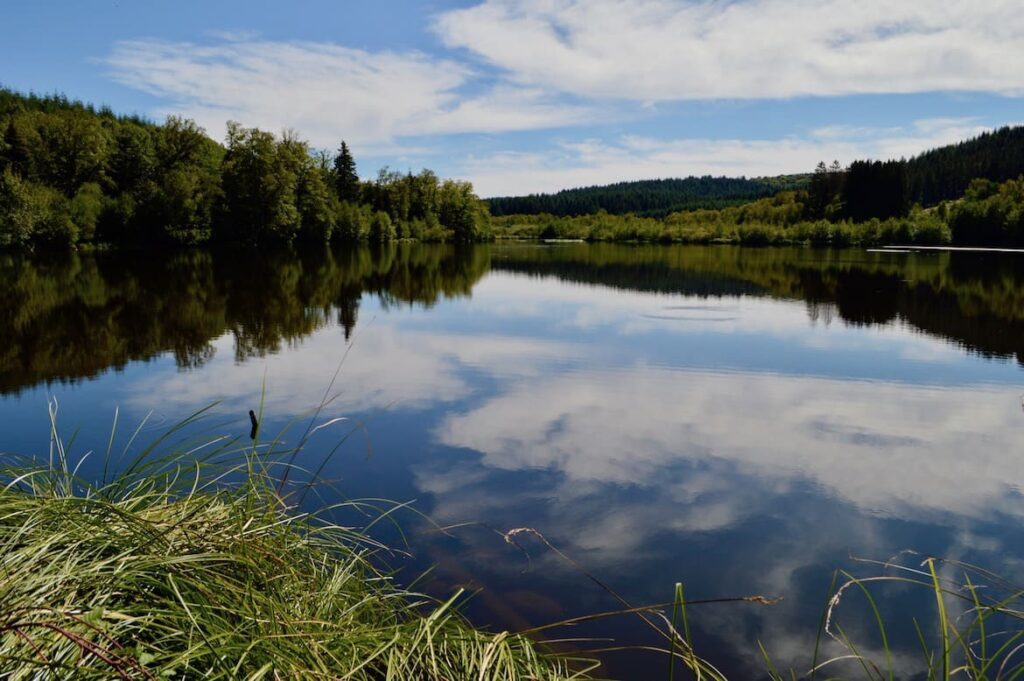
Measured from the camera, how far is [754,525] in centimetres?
611

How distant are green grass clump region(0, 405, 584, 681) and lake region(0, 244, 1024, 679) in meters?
1.27

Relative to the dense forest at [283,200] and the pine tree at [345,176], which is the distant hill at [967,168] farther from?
the pine tree at [345,176]

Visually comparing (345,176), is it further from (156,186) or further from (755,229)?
(755,229)

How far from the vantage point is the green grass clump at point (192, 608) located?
2.21m

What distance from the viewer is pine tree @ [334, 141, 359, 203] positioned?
3201 inches

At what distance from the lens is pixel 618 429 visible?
878 cm

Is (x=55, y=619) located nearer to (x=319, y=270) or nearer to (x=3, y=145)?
(x=319, y=270)

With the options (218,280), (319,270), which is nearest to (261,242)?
(319,270)

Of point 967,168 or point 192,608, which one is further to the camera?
point 967,168

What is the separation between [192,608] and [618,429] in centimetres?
Result: 668

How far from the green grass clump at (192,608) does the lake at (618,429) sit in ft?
4.16

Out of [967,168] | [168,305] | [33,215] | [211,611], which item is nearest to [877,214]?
[967,168]

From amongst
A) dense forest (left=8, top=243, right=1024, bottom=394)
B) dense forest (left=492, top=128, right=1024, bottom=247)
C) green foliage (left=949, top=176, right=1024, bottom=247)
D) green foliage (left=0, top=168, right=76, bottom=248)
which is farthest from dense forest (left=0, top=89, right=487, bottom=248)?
green foliage (left=949, top=176, right=1024, bottom=247)

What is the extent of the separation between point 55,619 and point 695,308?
827 inches
